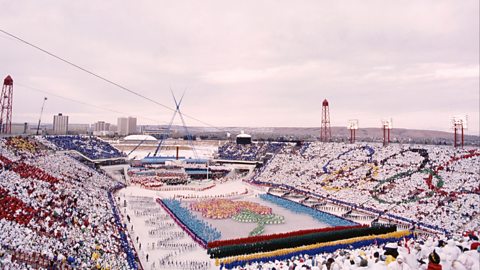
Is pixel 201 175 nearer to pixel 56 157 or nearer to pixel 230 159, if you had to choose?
pixel 230 159

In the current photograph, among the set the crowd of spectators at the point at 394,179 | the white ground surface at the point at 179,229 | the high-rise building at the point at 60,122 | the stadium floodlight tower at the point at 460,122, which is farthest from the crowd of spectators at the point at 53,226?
the high-rise building at the point at 60,122

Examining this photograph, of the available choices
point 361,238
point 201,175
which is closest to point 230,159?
point 201,175

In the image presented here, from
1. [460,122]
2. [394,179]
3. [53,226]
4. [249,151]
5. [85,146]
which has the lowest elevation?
[53,226]

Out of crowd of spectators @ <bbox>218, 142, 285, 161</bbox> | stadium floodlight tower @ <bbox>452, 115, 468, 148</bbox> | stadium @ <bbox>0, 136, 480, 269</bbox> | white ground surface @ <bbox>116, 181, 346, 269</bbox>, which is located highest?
stadium floodlight tower @ <bbox>452, 115, 468, 148</bbox>

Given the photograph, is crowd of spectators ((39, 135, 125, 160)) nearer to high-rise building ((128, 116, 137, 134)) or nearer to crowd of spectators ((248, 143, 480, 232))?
crowd of spectators ((248, 143, 480, 232))

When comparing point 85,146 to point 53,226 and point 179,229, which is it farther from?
point 53,226

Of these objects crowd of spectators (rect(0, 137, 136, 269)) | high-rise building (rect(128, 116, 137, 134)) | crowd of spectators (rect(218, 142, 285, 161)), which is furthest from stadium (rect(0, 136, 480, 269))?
high-rise building (rect(128, 116, 137, 134))

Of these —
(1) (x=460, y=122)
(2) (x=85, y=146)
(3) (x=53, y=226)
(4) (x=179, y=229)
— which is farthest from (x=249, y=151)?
(3) (x=53, y=226)
